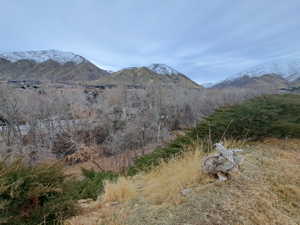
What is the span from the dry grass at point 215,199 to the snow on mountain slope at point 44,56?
127 m

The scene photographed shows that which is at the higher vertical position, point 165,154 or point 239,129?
point 239,129

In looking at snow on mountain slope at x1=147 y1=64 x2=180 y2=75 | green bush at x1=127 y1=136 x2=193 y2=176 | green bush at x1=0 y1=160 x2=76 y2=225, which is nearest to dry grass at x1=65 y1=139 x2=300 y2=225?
green bush at x1=0 y1=160 x2=76 y2=225

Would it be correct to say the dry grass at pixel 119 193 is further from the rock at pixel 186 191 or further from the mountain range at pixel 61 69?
the mountain range at pixel 61 69

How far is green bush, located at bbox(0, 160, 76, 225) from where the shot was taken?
5.95 feet

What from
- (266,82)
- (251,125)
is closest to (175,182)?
(251,125)

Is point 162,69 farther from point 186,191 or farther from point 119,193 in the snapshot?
point 186,191

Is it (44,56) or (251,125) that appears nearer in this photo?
(251,125)

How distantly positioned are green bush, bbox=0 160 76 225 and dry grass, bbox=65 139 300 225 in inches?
15.8

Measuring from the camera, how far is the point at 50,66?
10694cm

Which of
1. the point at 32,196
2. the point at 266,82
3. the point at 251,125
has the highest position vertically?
the point at 266,82

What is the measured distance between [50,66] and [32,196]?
126 metres

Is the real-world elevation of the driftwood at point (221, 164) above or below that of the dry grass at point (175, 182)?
above

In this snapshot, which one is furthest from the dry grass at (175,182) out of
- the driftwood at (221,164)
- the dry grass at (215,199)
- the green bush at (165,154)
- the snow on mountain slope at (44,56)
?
the snow on mountain slope at (44,56)

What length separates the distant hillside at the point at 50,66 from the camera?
96938mm
